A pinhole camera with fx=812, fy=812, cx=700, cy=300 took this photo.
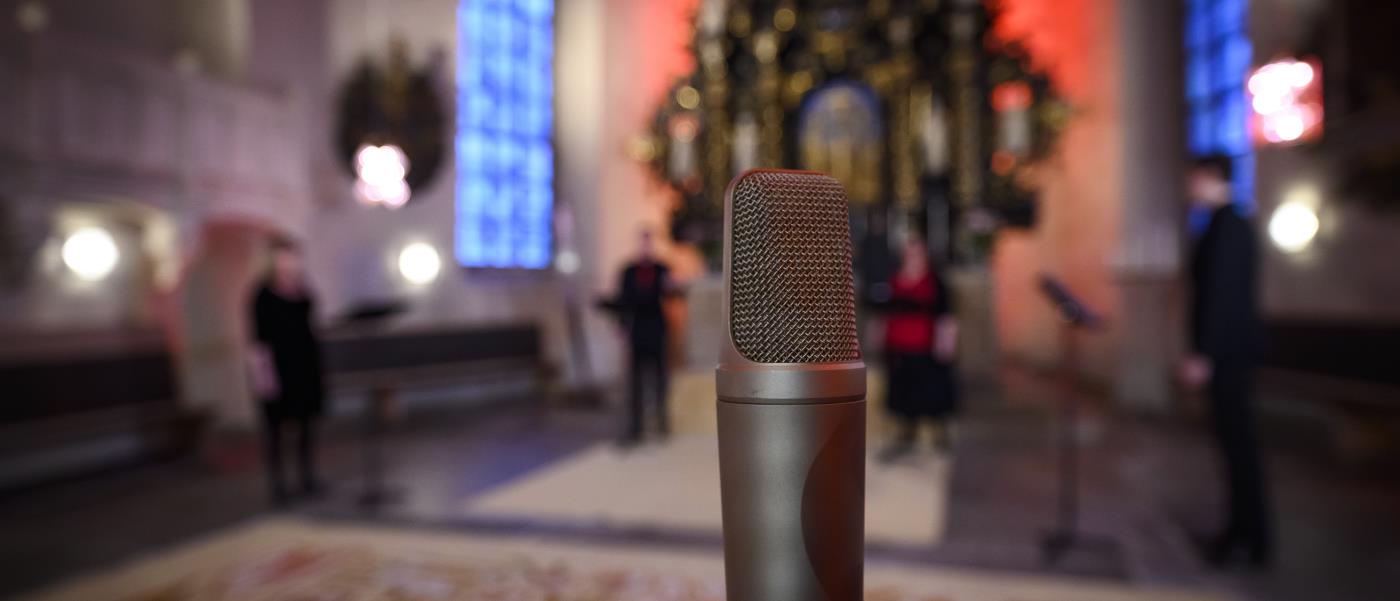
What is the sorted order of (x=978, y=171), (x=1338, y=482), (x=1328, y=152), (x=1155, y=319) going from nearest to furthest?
(x=1338, y=482) < (x=1328, y=152) < (x=1155, y=319) < (x=978, y=171)

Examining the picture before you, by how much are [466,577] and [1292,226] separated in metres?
6.88

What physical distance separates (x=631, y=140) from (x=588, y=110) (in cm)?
78

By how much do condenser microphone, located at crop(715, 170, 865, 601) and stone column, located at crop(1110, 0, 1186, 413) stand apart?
27.9 ft

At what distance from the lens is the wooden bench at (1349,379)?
5332mm

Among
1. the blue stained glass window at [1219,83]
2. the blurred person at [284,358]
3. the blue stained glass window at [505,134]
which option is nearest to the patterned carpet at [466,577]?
the blurred person at [284,358]

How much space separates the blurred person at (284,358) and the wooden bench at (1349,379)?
6.09m

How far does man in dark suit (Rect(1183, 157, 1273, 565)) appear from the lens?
3.36 metres

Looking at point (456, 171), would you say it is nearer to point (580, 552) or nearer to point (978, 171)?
point (978, 171)

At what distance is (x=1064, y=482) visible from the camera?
5066 millimetres

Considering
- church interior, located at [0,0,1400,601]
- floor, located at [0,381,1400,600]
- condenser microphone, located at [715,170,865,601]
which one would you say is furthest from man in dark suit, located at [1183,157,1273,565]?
condenser microphone, located at [715,170,865,601]

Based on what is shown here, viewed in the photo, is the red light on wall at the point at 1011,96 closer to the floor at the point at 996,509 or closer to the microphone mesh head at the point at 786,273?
the floor at the point at 996,509

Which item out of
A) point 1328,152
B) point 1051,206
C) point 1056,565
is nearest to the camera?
point 1056,565

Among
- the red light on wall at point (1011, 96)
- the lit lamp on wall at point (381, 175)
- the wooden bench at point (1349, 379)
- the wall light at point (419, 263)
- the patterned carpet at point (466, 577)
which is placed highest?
the red light on wall at point (1011, 96)

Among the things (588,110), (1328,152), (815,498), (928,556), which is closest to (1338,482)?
(1328,152)
